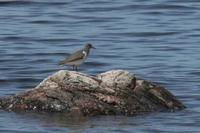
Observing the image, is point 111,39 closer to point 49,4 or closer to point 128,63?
point 128,63

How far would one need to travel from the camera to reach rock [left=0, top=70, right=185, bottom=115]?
17.5 m

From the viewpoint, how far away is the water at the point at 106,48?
679 inches

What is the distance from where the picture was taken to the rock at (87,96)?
1748 centimetres

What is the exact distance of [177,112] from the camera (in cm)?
1827

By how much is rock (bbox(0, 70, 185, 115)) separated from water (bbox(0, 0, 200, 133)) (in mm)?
211

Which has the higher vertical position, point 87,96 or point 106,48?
point 106,48

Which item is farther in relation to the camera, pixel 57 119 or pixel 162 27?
pixel 162 27

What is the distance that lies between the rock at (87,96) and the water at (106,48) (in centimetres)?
21

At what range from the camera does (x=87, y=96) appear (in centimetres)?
1748

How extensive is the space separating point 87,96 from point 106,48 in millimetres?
9989

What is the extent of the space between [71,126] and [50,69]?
23.9 feet

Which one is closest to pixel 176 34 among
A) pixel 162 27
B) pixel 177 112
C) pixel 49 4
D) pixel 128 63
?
pixel 162 27

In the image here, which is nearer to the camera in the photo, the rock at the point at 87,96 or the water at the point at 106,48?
the water at the point at 106,48

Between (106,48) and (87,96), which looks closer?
(87,96)
